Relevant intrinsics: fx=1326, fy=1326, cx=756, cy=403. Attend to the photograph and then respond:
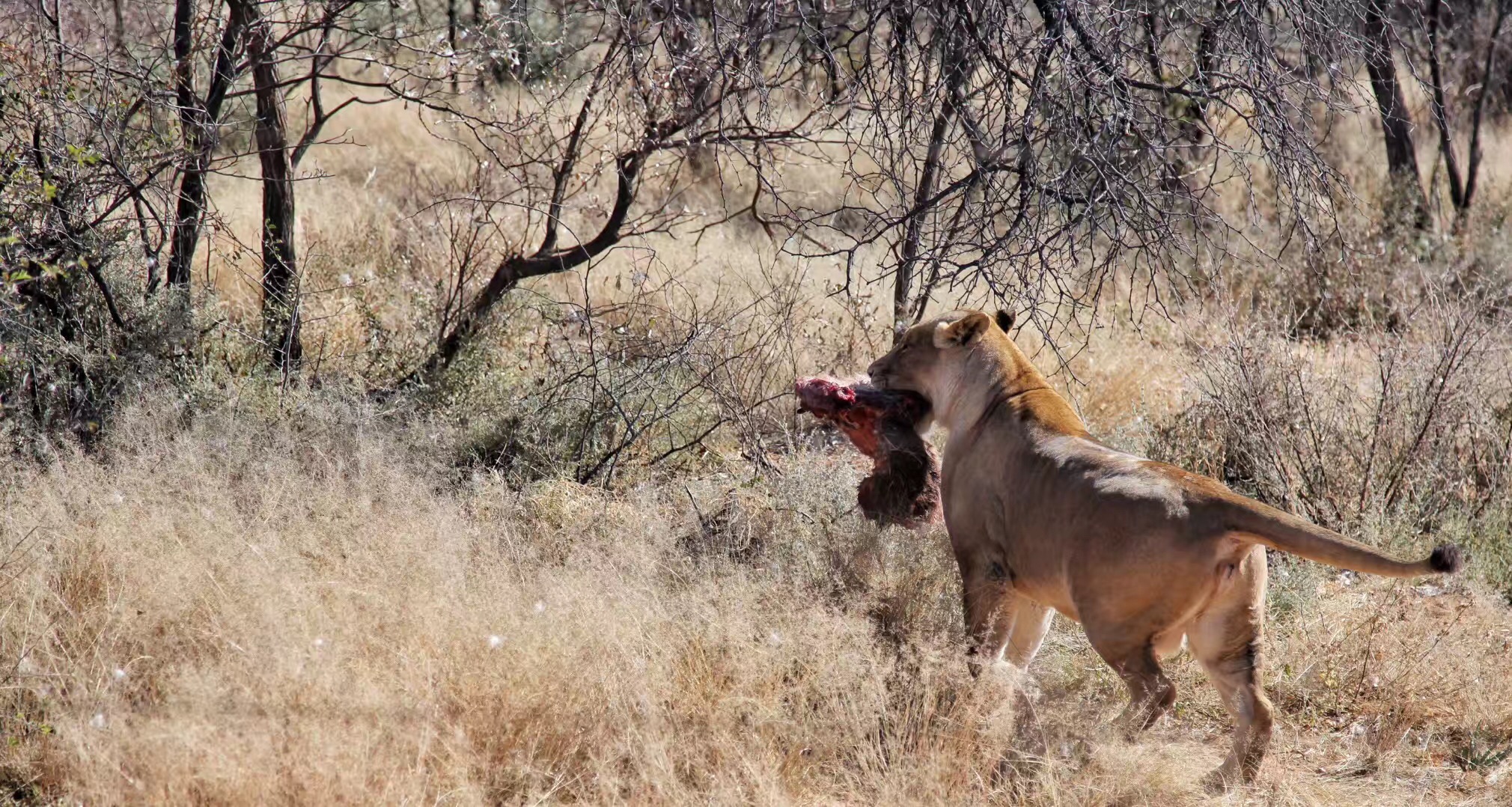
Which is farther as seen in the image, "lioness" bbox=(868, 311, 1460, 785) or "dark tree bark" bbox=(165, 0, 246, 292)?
"dark tree bark" bbox=(165, 0, 246, 292)

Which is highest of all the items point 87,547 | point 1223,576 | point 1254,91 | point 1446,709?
point 1254,91

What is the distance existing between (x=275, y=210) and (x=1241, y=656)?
19.2 feet

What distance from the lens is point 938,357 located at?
5.54 metres

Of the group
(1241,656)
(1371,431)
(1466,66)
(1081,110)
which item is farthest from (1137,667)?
(1466,66)

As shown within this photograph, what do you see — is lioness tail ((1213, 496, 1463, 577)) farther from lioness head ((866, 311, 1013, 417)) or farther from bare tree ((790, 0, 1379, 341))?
lioness head ((866, 311, 1013, 417))

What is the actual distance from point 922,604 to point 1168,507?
4.47ft

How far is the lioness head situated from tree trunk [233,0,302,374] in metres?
3.37

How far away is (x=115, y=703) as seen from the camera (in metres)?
4.29

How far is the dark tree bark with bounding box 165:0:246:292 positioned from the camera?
23.1 ft

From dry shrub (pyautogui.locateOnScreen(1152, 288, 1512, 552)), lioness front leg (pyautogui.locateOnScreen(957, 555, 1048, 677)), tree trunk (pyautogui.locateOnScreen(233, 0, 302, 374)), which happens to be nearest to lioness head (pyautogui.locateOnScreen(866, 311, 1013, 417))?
lioness front leg (pyautogui.locateOnScreen(957, 555, 1048, 677))

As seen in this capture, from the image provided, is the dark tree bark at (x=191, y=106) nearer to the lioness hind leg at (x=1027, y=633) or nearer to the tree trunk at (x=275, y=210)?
the tree trunk at (x=275, y=210)

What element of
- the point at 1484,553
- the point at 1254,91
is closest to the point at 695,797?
the point at 1254,91

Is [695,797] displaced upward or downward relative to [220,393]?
downward

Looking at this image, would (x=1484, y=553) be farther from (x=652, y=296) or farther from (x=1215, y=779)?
(x=652, y=296)
